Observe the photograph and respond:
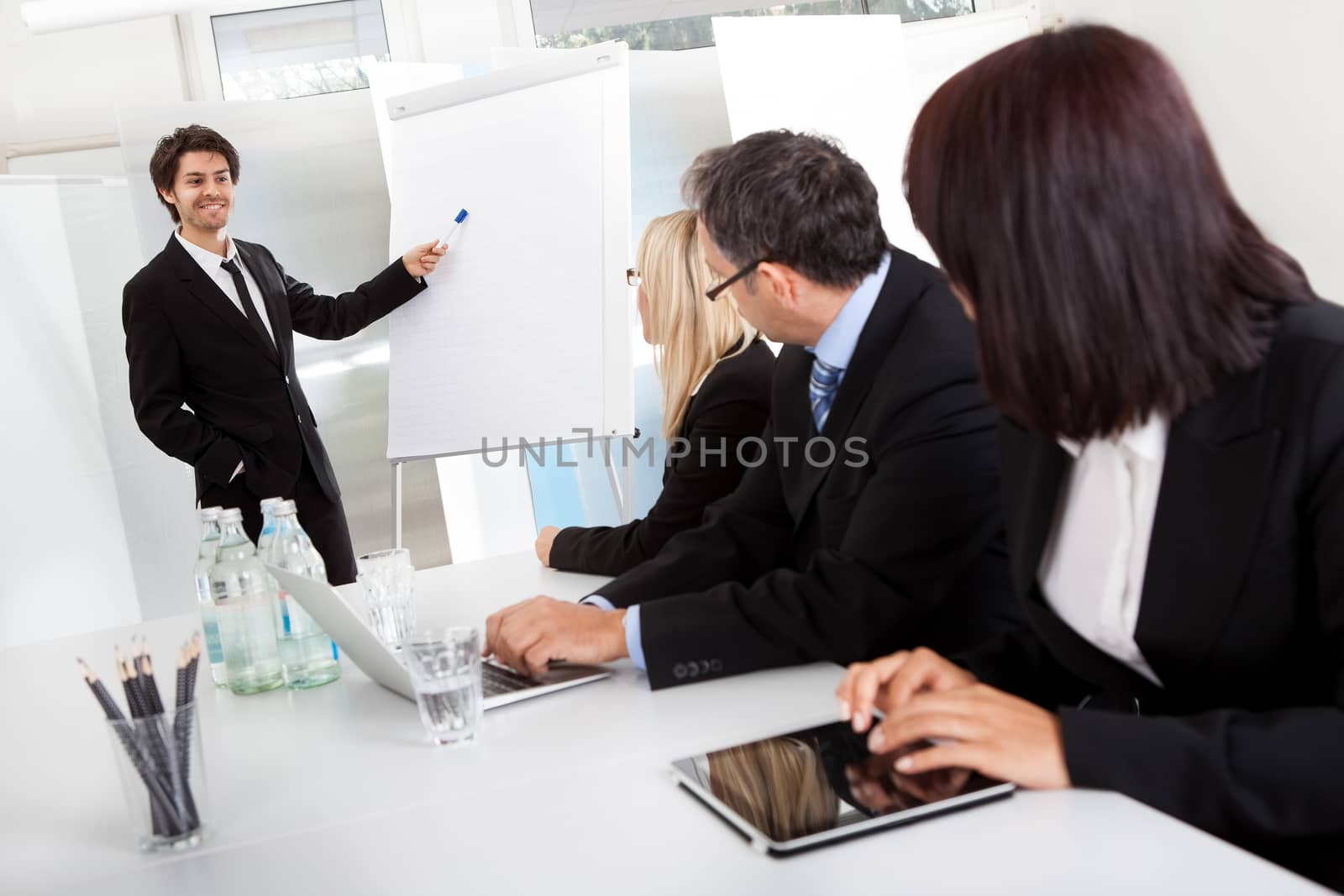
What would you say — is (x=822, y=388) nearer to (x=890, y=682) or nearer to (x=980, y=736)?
(x=890, y=682)

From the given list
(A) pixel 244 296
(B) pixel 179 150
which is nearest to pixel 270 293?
(A) pixel 244 296

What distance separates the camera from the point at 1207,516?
95cm

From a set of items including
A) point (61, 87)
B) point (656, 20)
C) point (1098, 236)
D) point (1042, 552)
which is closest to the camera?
point (1098, 236)

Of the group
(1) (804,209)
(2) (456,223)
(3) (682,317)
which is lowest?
(3) (682,317)

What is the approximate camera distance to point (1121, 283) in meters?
0.89

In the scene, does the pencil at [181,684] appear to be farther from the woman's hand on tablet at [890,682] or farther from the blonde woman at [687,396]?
the blonde woman at [687,396]

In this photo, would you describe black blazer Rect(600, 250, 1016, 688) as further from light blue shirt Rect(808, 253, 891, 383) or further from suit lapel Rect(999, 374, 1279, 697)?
suit lapel Rect(999, 374, 1279, 697)

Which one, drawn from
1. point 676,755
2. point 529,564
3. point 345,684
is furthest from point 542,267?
point 676,755

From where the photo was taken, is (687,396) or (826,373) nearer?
(826,373)

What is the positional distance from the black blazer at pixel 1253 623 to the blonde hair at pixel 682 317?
4.23 feet

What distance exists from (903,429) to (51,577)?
3.33 m

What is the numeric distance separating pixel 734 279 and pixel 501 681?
2.23 feet

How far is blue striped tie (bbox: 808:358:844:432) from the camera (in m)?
1.62

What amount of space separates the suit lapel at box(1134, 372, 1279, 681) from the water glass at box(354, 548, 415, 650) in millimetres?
944
